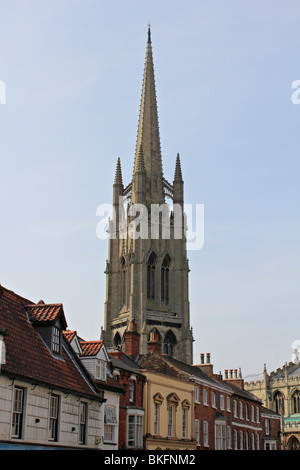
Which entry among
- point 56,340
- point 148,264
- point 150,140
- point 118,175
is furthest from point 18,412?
point 150,140

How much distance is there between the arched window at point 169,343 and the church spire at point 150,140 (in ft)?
65.6

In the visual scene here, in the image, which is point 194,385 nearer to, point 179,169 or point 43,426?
point 43,426

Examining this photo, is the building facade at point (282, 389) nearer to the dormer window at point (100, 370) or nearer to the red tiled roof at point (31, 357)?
the dormer window at point (100, 370)

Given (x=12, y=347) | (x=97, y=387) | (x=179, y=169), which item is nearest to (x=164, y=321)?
(x=179, y=169)

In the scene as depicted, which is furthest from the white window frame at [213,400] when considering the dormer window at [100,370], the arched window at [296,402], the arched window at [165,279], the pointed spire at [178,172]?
the arched window at [296,402]

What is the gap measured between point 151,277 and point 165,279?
204 centimetres

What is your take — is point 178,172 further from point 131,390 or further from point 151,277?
point 131,390

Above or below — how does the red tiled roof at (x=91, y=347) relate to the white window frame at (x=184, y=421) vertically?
above

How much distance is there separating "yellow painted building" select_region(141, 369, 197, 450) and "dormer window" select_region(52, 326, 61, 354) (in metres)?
14.0

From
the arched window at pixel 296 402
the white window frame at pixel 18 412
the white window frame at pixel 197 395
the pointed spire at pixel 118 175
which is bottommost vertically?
the white window frame at pixel 18 412

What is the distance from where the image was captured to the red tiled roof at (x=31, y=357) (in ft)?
73.2

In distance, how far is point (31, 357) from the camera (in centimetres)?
2339

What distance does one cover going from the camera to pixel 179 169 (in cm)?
10275
